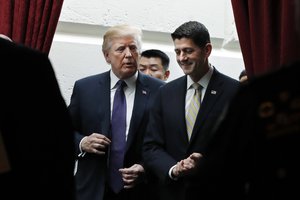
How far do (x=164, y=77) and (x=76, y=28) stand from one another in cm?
74

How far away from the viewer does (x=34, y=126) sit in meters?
1.90

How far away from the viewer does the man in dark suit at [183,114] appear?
3428 mm

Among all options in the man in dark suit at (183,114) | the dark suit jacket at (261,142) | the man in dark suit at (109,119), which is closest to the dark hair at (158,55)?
the man in dark suit at (109,119)

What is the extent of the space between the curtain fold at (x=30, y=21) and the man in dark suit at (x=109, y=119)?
34 centimetres

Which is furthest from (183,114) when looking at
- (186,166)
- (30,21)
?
(30,21)

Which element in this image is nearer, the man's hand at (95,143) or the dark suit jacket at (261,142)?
the dark suit jacket at (261,142)

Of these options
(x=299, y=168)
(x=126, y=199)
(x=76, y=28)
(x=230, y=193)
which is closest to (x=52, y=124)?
(x=230, y=193)

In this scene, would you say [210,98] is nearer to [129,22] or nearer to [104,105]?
[104,105]

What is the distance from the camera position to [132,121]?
372cm

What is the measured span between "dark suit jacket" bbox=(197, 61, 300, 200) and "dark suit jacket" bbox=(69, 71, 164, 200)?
2.19 meters

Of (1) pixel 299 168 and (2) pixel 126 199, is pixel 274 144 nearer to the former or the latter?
(1) pixel 299 168

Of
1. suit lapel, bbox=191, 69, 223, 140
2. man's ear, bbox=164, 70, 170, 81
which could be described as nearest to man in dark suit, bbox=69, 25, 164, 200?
suit lapel, bbox=191, 69, 223, 140

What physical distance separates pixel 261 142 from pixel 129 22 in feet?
11.4

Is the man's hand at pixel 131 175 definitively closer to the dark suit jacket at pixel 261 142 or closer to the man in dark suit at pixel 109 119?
the man in dark suit at pixel 109 119
